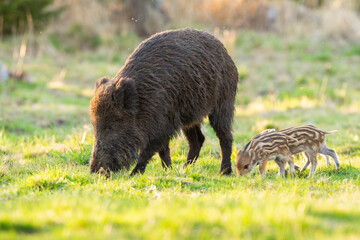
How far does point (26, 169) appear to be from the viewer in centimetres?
645

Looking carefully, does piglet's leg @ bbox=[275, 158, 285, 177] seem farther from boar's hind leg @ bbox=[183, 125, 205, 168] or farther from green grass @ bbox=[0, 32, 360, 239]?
boar's hind leg @ bbox=[183, 125, 205, 168]

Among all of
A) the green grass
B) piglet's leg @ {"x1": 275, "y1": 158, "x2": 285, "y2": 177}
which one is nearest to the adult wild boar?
the green grass

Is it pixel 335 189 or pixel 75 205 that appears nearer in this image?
pixel 75 205

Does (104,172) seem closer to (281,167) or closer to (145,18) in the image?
(281,167)

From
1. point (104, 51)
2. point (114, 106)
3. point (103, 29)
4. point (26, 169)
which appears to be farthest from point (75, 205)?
point (103, 29)

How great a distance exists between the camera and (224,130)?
6953mm

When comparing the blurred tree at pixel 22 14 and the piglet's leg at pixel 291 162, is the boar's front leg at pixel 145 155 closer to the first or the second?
the piglet's leg at pixel 291 162

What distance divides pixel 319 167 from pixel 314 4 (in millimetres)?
18229

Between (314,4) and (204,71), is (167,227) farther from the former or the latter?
(314,4)

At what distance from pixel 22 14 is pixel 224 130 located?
13293 mm

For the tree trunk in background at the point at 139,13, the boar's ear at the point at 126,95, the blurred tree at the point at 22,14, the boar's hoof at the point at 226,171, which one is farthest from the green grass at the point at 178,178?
the tree trunk in background at the point at 139,13

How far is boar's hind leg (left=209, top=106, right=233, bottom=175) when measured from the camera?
272 inches

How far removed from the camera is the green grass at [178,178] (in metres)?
3.27

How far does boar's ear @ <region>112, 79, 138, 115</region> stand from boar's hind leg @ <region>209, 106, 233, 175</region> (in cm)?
153
